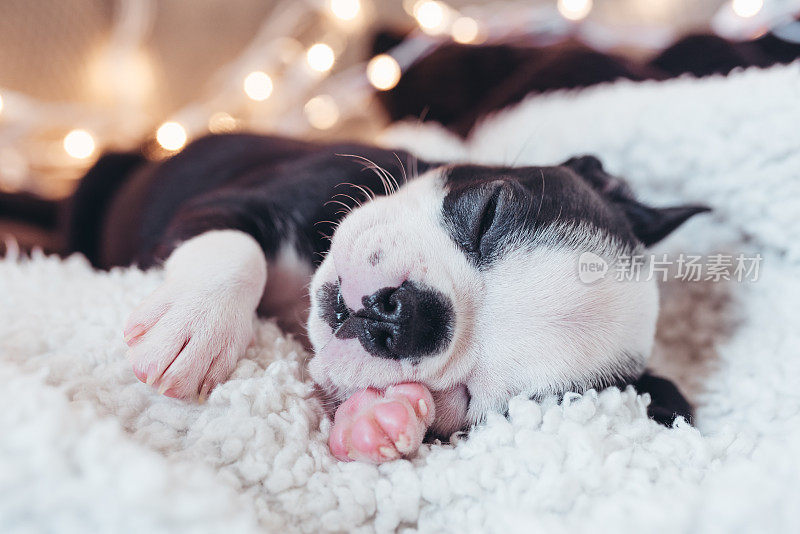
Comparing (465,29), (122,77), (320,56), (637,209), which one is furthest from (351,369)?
(122,77)

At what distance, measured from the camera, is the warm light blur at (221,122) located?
219 centimetres

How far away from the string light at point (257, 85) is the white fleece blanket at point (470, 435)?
4.18 feet

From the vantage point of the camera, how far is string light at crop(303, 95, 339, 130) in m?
2.25

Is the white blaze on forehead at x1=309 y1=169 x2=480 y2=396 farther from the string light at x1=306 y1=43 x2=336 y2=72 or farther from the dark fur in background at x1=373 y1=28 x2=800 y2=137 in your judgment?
the string light at x1=306 y1=43 x2=336 y2=72

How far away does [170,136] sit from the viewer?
2012 mm

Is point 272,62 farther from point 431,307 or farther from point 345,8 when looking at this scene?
point 431,307

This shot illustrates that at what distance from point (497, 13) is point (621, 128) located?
4.11 ft

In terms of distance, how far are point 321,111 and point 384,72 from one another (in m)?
0.31

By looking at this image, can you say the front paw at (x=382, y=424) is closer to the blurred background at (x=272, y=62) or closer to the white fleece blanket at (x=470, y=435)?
the white fleece blanket at (x=470, y=435)

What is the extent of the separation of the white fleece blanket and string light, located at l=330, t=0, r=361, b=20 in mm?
1353

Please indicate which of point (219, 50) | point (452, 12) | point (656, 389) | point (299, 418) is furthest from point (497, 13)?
point (299, 418)

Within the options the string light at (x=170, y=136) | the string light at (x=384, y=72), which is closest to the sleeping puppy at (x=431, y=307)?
the string light at (x=170, y=136)

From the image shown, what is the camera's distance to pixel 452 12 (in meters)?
2.28

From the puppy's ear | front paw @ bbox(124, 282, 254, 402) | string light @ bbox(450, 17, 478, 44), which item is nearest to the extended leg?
front paw @ bbox(124, 282, 254, 402)
